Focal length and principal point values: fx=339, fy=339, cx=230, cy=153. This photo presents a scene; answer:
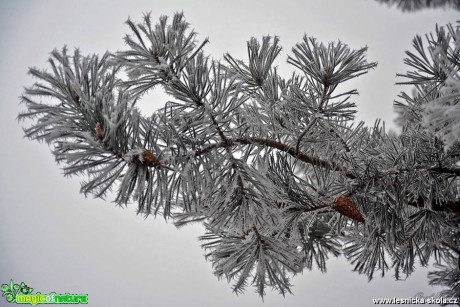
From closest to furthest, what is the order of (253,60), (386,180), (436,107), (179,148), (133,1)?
(436,107) → (179,148) → (386,180) → (253,60) → (133,1)

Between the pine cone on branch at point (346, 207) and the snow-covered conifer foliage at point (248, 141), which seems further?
the pine cone on branch at point (346, 207)

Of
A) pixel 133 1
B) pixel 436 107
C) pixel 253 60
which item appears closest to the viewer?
pixel 436 107

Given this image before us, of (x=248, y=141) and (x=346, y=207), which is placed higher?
(x=248, y=141)

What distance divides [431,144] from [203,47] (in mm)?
782

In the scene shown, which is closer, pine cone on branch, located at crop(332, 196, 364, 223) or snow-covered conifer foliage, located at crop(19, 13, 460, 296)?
snow-covered conifer foliage, located at crop(19, 13, 460, 296)

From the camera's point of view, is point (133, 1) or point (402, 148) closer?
point (402, 148)

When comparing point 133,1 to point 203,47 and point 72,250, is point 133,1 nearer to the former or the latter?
point 72,250

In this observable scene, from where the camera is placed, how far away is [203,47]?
0.83m

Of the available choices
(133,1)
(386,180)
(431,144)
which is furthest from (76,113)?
(133,1)

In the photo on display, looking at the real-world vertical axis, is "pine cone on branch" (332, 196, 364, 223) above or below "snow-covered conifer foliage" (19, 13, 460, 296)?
below

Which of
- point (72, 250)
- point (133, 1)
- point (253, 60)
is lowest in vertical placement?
point (253, 60)

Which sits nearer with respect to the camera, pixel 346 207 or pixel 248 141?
pixel 248 141

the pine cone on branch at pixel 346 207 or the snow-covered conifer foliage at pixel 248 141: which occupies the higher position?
the snow-covered conifer foliage at pixel 248 141

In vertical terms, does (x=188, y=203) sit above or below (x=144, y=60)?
below
